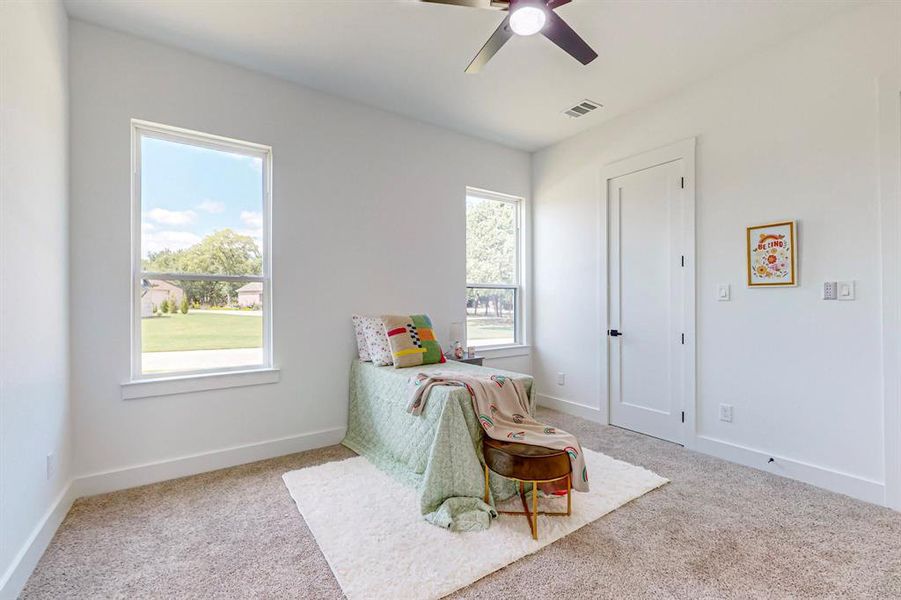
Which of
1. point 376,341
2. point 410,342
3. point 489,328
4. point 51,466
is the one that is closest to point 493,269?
point 489,328

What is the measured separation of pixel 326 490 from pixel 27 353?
1.65 metres

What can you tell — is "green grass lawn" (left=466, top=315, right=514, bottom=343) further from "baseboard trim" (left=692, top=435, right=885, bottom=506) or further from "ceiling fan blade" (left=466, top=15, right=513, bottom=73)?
"ceiling fan blade" (left=466, top=15, right=513, bottom=73)

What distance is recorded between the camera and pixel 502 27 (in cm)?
200

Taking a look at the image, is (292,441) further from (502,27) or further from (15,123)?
(502,27)

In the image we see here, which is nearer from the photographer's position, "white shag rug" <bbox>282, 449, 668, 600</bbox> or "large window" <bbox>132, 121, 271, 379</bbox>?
"white shag rug" <bbox>282, 449, 668, 600</bbox>

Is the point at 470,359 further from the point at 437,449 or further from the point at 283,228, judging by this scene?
the point at 283,228

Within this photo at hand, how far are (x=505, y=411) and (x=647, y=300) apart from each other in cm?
201

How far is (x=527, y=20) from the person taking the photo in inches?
76.0

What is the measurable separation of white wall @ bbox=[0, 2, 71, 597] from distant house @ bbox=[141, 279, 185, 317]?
396mm

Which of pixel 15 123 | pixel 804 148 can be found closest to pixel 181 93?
pixel 15 123

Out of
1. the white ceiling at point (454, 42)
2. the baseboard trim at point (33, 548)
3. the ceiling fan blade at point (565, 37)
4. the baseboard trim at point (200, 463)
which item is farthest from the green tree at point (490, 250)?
the baseboard trim at point (33, 548)

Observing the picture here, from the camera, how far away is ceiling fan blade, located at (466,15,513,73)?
6.53 feet

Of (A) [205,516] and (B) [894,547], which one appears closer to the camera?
(B) [894,547]

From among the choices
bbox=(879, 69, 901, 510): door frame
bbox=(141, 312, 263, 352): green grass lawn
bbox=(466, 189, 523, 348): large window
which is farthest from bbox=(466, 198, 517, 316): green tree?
bbox=(879, 69, 901, 510): door frame
